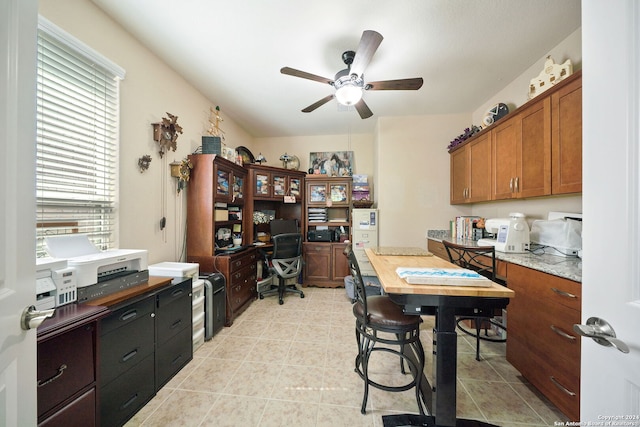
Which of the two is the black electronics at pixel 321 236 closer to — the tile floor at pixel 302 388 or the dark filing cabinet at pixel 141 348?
the tile floor at pixel 302 388

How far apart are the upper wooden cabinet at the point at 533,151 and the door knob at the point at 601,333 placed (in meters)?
1.56

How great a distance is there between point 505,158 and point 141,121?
3546mm

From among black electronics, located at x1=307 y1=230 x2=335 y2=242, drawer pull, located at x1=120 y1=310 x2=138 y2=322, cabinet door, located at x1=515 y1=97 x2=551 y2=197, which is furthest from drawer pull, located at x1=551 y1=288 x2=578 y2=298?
black electronics, located at x1=307 y1=230 x2=335 y2=242

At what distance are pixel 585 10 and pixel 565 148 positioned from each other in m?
1.48

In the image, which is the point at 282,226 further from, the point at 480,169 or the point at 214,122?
the point at 480,169

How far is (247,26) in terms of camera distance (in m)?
1.76

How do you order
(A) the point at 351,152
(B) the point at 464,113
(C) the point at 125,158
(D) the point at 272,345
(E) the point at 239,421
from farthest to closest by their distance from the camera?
(A) the point at 351,152 → (B) the point at 464,113 → (D) the point at 272,345 → (C) the point at 125,158 → (E) the point at 239,421

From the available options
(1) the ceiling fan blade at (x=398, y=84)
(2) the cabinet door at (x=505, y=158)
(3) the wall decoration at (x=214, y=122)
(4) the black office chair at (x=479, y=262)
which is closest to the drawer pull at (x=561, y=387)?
(4) the black office chair at (x=479, y=262)

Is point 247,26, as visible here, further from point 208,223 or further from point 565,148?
point 565,148

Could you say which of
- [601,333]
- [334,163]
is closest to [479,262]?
[601,333]

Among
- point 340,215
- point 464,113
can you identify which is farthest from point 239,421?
point 464,113

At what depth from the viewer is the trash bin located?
2191mm

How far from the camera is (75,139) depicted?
1487mm

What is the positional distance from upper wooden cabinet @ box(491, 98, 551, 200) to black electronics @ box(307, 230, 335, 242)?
2322 millimetres
